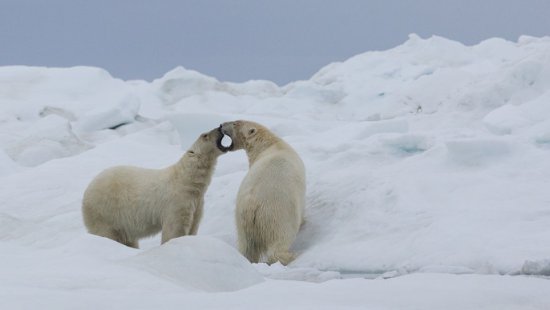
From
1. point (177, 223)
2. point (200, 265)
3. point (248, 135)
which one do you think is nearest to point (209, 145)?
point (248, 135)

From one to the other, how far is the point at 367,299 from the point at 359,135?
7815mm

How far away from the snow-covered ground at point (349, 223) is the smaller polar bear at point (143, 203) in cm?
30

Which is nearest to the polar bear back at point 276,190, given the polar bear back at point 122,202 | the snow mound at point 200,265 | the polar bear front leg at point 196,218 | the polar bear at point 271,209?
the polar bear at point 271,209

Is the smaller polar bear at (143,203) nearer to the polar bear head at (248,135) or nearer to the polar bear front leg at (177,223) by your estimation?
the polar bear front leg at (177,223)

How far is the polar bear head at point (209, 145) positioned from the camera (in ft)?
22.8

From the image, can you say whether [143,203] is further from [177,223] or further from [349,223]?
[349,223]

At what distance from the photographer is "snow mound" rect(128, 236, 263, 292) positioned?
3.20 metres

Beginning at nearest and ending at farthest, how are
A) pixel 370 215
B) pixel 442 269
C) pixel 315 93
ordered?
pixel 442 269 < pixel 370 215 < pixel 315 93

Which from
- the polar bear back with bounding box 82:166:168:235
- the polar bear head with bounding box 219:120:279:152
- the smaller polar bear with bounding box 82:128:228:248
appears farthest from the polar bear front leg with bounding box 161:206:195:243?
the polar bear head with bounding box 219:120:279:152

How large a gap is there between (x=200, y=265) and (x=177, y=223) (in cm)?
314

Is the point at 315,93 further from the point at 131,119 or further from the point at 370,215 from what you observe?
the point at 370,215

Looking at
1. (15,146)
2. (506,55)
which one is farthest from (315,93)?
(15,146)

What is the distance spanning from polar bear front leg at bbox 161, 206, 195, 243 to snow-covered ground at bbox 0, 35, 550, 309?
0.30 m

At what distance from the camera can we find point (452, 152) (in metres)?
6.33
